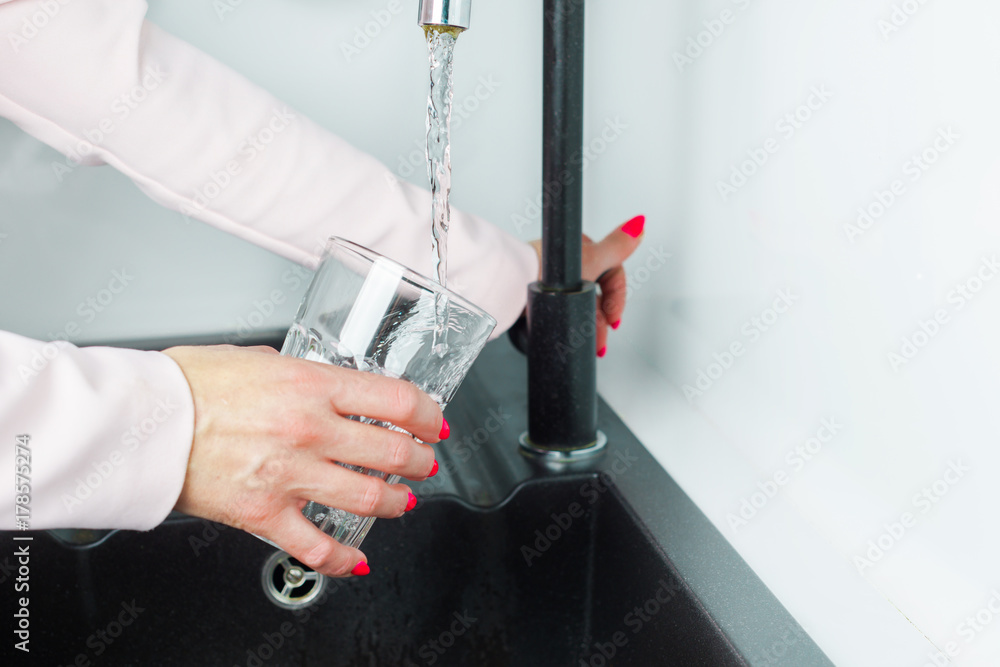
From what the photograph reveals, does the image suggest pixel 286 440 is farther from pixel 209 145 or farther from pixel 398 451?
pixel 209 145

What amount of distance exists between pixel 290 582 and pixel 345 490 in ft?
0.78

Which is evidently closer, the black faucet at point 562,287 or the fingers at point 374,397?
the fingers at point 374,397

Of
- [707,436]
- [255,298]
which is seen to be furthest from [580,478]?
[255,298]

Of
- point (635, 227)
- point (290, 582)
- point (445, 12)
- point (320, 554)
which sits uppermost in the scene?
point (445, 12)

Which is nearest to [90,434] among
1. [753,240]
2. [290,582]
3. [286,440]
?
[286,440]

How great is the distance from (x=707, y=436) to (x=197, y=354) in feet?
1.36

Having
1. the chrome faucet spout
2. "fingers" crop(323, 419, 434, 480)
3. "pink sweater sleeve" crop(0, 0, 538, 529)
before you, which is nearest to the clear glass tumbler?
"fingers" crop(323, 419, 434, 480)

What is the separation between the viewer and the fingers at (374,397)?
1.50 feet

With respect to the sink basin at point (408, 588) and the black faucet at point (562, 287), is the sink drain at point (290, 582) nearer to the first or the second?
the sink basin at point (408, 588)

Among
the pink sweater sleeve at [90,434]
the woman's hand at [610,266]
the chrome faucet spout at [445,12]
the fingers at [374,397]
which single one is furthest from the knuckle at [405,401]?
the woman's hand at [610,266]

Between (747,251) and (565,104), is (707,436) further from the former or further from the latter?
(565,104)

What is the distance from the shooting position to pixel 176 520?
0.64 m

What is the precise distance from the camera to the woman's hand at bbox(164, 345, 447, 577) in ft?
1.47

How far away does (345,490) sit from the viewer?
0.47 m
